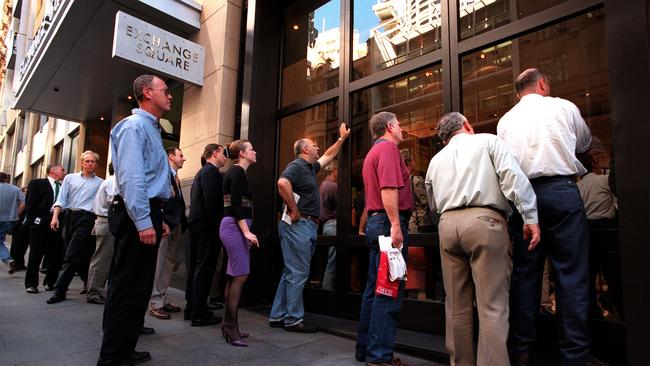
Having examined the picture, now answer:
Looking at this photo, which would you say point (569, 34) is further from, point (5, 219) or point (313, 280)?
point (5, 219)

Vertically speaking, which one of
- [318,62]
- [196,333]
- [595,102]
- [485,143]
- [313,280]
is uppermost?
[318,62]

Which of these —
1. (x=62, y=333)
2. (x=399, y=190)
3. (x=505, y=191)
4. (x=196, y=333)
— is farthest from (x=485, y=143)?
(x=62, y=333)

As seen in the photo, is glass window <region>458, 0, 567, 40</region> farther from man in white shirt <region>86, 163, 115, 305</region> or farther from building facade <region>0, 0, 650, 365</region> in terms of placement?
man in white shirt <region>86, 163, 115, 305</region>

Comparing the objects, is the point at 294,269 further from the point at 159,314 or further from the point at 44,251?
the point at 44,251

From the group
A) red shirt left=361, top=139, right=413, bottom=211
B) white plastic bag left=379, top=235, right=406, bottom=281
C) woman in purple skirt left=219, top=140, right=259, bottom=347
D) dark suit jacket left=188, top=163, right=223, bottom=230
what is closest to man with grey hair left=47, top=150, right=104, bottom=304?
dark suit jacket left=188, top=163, right=223, bottom=230

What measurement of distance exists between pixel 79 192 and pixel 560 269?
18.2ft

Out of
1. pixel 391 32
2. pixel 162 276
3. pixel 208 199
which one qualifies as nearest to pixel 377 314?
pixel 208 199

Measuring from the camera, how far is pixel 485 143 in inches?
97.9

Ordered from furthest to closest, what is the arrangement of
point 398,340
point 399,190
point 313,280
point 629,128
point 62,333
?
point 313,280 → point 62,333 → point 398,340 → point 399,190 → point 629,128

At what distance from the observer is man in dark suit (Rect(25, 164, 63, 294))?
5.75 meters

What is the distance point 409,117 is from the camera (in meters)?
4.96

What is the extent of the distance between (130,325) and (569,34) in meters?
3.90

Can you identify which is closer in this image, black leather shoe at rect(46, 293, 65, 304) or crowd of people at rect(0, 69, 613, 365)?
crowd of people at rect(0, 69, 613, 365)

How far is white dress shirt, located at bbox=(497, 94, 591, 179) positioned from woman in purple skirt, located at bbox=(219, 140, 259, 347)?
7.00 ft
